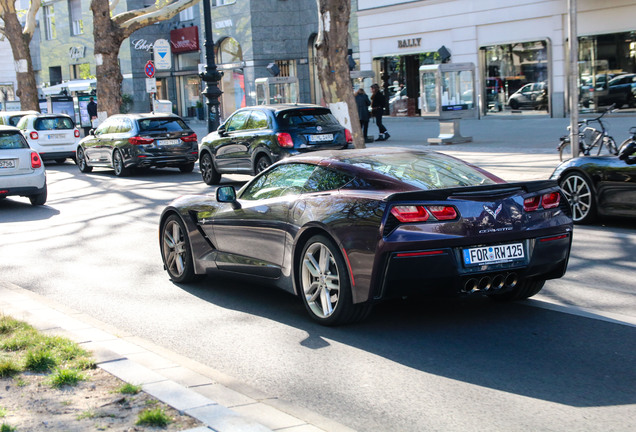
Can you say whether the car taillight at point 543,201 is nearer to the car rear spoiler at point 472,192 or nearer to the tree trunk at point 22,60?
the car rear spoiler at point 472,192

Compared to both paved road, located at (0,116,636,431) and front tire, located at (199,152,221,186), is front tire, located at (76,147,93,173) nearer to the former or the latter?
front tire, located at (199,152,221,186)

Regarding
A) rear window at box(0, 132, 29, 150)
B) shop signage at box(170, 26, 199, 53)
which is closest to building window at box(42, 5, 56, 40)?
shop signage at box(170, 26, 199, 53)

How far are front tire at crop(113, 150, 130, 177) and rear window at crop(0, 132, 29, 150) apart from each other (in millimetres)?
5476

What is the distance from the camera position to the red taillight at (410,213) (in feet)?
19.2

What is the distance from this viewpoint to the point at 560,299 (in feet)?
23.5

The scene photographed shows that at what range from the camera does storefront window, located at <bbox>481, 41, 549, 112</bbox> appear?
103ft

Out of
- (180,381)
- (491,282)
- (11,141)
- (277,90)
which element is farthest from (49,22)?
(180,381)

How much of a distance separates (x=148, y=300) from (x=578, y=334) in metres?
3.73

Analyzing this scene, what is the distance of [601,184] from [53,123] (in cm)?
2005

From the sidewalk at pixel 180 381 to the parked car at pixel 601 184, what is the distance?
6.48 meters

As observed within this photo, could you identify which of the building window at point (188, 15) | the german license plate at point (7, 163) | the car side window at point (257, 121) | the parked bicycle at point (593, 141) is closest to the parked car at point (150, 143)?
the car side window at point (257, 121)

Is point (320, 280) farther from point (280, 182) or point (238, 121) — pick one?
point (238, 121)

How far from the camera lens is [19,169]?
15820 millimetres

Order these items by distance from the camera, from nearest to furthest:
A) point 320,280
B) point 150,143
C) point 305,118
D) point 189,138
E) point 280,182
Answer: point 320,280
point 280,182
point 305,118
point 150,143
point 189,138
